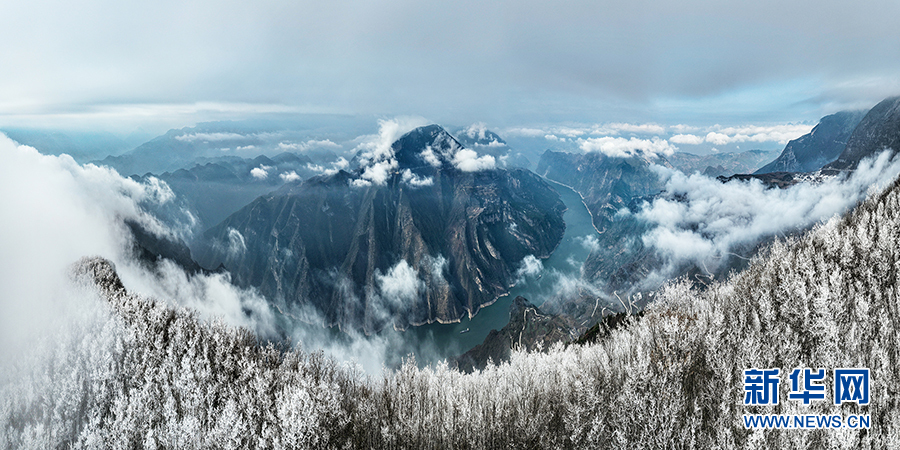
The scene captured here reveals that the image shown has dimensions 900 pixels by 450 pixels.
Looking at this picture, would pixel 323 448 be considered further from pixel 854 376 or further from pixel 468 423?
pixel 854 376

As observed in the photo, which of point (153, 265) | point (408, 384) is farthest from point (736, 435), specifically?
point (153, 265)

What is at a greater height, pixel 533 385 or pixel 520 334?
pixel 533 385

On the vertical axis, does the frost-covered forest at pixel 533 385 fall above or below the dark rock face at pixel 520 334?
above

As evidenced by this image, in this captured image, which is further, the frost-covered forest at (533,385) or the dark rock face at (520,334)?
the dark rock face at (520,334)

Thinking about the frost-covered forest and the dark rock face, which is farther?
the dark rock face

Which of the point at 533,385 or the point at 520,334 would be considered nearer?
the point at 533,385
